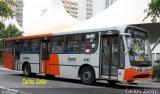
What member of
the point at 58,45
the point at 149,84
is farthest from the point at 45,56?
the point at 149,84

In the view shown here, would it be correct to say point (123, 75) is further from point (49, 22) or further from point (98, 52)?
point (49, 22)

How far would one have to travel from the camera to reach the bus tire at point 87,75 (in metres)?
16.9

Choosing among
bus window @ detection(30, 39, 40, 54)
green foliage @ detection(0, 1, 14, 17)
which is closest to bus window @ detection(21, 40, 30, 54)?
bus window @ detection(30, 39, 40, 54)

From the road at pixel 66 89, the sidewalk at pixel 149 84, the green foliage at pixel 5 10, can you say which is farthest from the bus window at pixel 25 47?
the green foliage at pixel 5 10

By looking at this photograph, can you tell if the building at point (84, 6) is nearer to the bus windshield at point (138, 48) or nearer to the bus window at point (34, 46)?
the bus window at point (34, 46)

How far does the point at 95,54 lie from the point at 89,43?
2.49 ft

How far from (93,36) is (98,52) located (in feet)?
2.97

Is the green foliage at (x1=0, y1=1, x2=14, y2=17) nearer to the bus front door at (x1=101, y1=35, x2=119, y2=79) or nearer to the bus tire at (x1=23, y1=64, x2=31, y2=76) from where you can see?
the bus front door at (x1=101, y1=35, x2=119, y2=79)

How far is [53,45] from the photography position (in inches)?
773

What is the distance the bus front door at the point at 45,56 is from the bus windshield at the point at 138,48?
5.95 metres

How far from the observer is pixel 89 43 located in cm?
1728

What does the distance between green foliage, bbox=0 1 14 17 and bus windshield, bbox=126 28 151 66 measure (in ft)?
26.4

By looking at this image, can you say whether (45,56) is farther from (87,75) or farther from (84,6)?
(84,6)

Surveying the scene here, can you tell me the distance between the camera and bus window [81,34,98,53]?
16939 mm
